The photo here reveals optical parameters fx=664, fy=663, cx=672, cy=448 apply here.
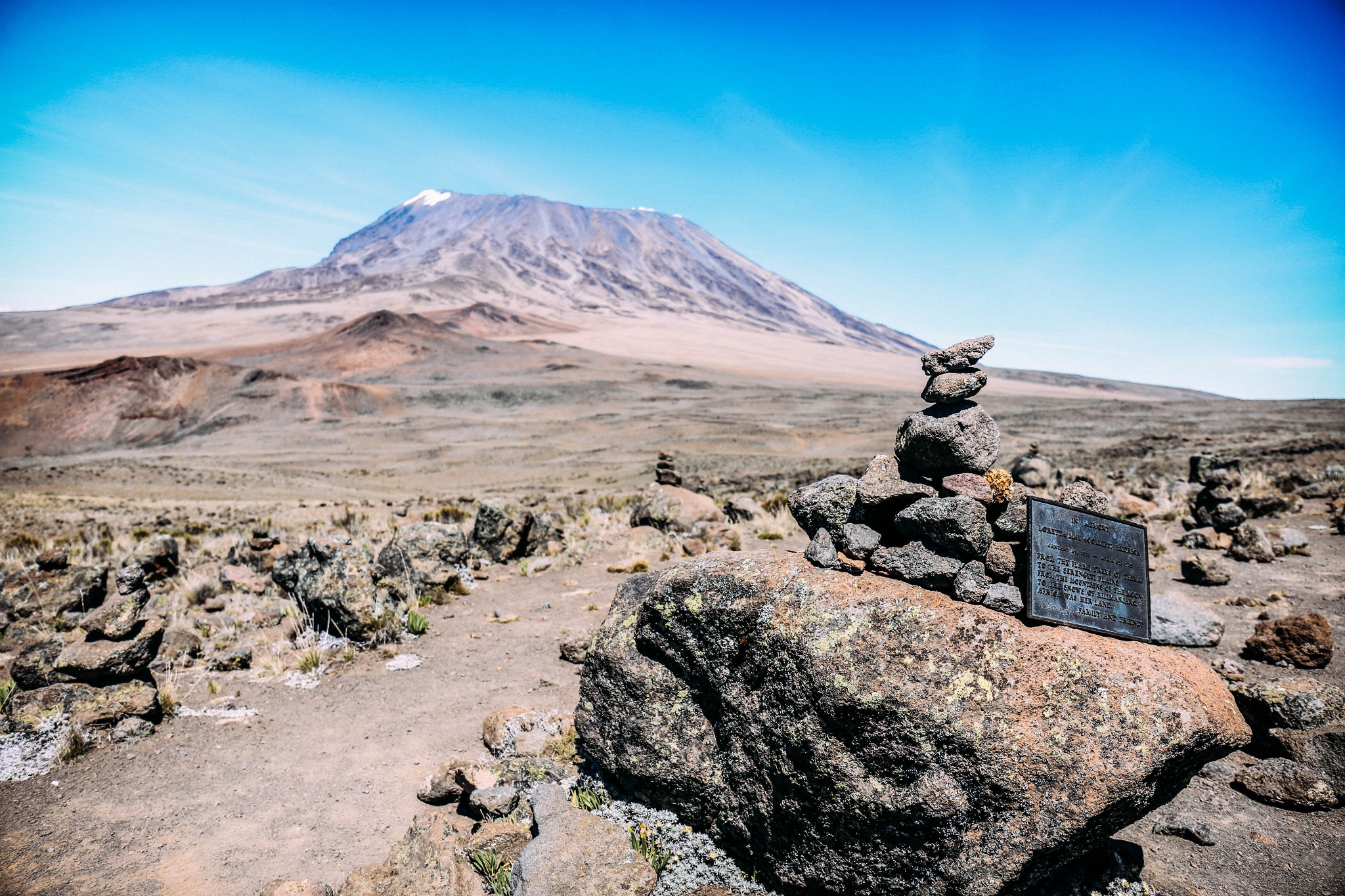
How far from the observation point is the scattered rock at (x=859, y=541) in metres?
4.25

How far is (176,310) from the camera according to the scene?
10394 centimetres

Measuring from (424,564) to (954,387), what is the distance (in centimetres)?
822

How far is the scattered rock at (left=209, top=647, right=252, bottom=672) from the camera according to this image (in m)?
7.40

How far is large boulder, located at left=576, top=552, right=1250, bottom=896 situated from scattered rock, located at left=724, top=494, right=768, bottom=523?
9.23m

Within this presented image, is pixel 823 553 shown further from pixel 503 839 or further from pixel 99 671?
pixel 99 671

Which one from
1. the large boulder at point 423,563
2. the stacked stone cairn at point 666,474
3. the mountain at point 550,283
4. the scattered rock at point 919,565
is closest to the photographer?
the scattered rock at point 919,565

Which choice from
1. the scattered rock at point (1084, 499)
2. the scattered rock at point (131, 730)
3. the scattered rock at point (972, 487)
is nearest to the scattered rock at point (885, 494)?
the scattered rock at point (972, 487)

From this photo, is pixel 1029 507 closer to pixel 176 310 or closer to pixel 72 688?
pixel 72 688

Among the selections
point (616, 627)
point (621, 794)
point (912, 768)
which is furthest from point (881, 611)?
point (621, 794)

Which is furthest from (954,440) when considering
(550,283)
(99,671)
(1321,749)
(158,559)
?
(550,283)

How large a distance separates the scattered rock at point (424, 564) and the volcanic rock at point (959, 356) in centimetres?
770

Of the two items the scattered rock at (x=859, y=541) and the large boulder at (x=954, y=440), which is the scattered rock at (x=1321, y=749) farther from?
the scattered rock at (x=859, y=541)

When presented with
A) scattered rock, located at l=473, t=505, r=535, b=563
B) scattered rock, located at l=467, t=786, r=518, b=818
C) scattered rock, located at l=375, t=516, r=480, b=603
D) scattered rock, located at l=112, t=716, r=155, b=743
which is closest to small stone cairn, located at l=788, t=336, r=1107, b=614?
scattered rock, located at l=467, t=786, r=518, b=818

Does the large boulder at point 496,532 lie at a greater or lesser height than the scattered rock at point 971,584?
lesser
